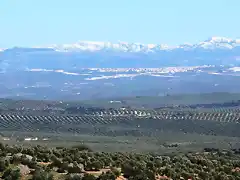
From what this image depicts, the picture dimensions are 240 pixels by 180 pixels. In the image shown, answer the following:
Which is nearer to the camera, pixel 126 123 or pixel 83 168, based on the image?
pixel 83 168

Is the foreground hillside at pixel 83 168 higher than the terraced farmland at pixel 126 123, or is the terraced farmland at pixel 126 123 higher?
the foreground hillside at pixel 83 168

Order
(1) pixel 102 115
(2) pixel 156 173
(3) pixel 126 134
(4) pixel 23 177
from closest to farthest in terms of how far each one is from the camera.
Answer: (4) pixel 23 177 < (2) pixel 156 173 < (3) pixel 126 134 < (1) pixel 102 115

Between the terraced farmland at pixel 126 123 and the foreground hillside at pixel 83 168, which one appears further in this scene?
the terraced farmland at pixel 126 123

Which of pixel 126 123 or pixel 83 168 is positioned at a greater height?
pixel 83 168

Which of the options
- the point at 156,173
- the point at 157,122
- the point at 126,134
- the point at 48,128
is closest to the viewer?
the point at 156,173

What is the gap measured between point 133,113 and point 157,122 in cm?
1760

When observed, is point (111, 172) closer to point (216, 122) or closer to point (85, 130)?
point (85, 130)

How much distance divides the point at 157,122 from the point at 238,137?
2706cm

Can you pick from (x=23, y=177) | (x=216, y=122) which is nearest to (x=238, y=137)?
(x=216, y=122)

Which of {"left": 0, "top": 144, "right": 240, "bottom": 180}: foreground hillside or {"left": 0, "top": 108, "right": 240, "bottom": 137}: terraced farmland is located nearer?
{"left": 0, "top": 144, "right": 240, "bottom": 180}: foreground hillside

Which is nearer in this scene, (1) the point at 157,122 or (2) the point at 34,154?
(2) the point at 34,154

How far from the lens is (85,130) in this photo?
119062 millimetres

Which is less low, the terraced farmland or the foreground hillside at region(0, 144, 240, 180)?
the foreground hillside at region(0, 144, 240, 180)

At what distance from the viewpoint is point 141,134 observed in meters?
115
